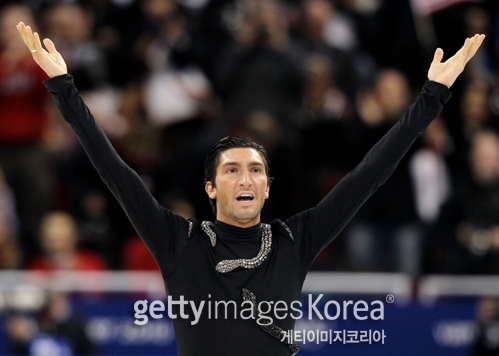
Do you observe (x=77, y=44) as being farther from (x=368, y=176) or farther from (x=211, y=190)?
(x=368, y=176)

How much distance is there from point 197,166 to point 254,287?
446 cm

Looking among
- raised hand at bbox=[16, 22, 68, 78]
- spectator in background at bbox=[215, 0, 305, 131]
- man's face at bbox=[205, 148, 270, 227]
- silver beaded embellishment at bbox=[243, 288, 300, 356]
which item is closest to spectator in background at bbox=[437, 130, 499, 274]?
spectator in background at bbox=[215, 0, 305, 131]

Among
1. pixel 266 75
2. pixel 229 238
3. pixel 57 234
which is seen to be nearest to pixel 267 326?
pixel 229 238

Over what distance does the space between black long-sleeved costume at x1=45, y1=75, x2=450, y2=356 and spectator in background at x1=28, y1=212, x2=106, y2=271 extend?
393cm

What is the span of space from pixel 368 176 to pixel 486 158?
4.52 metres

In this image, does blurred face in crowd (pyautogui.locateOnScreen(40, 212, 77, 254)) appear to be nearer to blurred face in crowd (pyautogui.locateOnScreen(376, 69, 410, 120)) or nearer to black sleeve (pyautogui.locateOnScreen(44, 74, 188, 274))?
blurred face in crowd (pyautogui.locateOnScreen(376, 69, 410, 120))

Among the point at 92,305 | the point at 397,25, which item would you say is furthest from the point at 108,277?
the point at 397,25

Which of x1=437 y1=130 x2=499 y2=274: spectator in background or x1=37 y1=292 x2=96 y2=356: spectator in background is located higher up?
x1=437 y1=130 x2=499 y2=274: spectator in background

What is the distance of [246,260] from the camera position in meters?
3.42

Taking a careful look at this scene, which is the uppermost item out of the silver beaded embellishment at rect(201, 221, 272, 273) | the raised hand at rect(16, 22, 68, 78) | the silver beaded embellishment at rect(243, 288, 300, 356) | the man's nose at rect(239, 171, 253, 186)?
the raised hand at rect(16, 22, 68, 78)

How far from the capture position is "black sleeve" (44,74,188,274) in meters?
3.31

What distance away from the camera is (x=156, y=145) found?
8188 millimetres

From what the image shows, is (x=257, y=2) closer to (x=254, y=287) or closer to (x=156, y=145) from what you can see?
(x=156, y=145)

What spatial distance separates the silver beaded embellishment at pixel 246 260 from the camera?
3383 millimetres
